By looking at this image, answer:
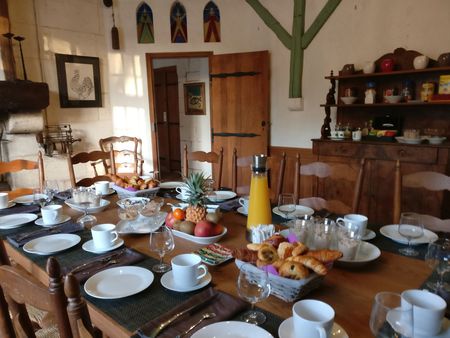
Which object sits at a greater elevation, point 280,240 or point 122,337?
point 280,240

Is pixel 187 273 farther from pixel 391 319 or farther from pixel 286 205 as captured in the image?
pixel 286 205

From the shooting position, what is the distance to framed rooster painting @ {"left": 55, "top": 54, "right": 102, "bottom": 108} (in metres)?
3.87

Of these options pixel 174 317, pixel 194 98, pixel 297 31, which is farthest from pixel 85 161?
pixel 194 98

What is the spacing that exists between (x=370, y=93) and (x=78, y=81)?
336 centimetres

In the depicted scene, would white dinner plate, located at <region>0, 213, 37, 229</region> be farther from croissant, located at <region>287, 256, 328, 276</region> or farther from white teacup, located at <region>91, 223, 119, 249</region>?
croissant, located at <region>287, 256, 328, 276</region>

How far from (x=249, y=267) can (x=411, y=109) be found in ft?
9.97

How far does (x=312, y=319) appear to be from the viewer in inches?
28.6

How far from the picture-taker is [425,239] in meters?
1.28

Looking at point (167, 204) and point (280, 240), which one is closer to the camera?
point (280, 240)

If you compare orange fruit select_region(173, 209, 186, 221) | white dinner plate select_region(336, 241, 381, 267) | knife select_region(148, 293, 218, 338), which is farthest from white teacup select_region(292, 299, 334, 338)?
orange fruit select_region(173, 209, 186, 221)

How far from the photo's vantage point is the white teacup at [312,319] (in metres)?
0.66

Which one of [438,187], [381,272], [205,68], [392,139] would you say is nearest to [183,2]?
[205,68]

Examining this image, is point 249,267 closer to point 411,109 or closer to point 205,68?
point 411,109

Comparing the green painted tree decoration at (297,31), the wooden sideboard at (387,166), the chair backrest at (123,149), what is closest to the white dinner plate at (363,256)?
the wooden sideboard at (387,166)
